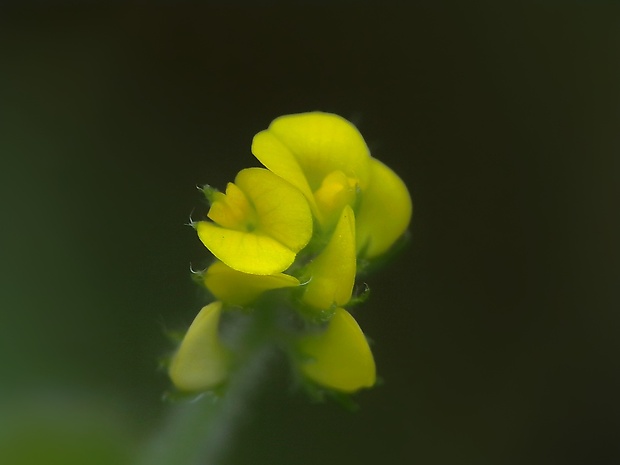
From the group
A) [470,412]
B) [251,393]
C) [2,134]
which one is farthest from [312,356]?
[2,134]

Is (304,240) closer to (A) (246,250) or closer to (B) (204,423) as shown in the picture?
(A) (246,250)

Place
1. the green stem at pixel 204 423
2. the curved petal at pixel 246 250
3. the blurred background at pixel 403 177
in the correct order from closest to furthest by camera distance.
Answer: the curved petal at pixel 246 250, the green stem at pixel 204 423, the blurred background at pixel 403 177

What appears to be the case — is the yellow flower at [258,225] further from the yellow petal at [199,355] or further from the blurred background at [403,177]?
the blurred background at [403,177]

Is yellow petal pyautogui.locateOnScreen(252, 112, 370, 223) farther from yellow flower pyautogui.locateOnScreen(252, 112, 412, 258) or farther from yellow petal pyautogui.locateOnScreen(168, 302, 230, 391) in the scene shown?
yellow petal pyautogui.locateOnScreen(168, 302, 230, 391)

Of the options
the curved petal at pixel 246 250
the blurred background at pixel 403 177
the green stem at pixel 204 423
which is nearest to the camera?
the curved petal at pixel 246 250

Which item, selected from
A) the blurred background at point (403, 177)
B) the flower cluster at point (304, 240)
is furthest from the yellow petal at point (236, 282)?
the blurred background at point (403, 177)

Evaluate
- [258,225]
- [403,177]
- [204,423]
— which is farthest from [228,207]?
[403,177]

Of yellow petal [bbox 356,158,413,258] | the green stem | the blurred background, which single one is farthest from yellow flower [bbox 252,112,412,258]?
the blurred background
